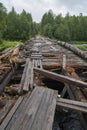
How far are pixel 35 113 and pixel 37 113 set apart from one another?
35 millimetres

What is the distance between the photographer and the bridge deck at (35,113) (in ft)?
10.7

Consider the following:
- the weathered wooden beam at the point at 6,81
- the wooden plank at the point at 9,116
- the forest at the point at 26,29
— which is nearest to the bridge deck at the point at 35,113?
the wooden plank at the point at 9,116

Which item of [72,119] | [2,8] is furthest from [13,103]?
[2,8]

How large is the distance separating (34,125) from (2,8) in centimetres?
4018

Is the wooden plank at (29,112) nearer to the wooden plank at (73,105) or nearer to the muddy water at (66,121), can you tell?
the wooden plank at (73,105)

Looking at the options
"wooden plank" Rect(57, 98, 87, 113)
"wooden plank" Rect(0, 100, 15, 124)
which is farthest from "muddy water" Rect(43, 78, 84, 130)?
"wooden plank" Rect(0, 100, 15, 124)

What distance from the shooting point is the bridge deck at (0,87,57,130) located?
10.7 ft

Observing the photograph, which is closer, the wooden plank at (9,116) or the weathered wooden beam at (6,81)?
the wooden plank at (9,116)

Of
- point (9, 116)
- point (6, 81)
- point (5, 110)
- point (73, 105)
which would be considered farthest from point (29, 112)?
point (6, 81)

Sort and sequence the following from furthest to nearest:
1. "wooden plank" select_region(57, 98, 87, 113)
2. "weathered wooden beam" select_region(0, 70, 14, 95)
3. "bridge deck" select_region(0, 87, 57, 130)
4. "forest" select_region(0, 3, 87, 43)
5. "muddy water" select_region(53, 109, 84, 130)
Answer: "forest" select_region(0, 3, 87, 43) < "muddy water" select_region(53, 109, 84, 130) < "weathered wooden beam" select_region(0, 70, 14, 95) < "wooden plank" select_region(57, 98, 87, 113) < "bridge deck" select_region(0, 87, 57, 130)

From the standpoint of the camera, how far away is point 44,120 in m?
3.40

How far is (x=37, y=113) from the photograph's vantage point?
3.68 m

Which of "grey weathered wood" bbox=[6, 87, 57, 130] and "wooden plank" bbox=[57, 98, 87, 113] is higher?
"grey weathered wood" bbox=[6, 87, 57, 130]

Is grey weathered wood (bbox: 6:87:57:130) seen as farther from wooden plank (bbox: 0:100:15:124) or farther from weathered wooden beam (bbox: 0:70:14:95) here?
weathered wooden beam (bbox: 0:70:14:95)
